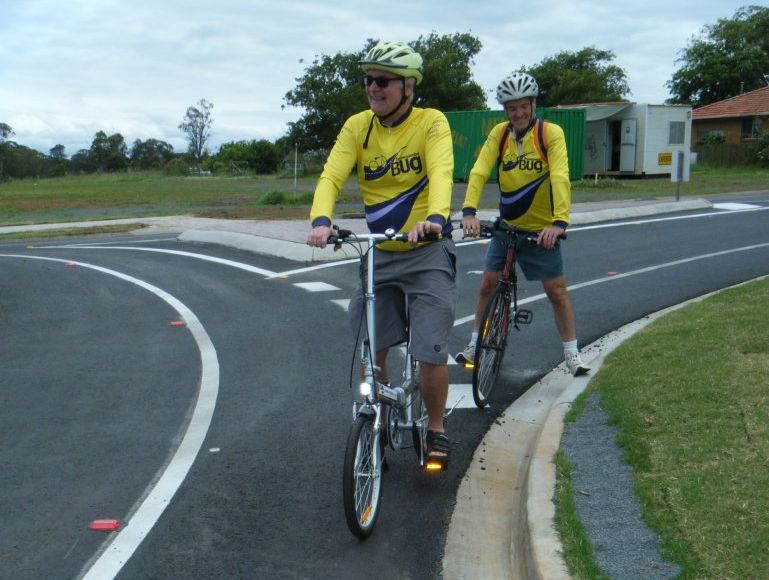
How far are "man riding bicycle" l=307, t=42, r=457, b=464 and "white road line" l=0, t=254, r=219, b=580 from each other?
A: 1.37m

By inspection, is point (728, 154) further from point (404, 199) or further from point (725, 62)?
point (404, 199)

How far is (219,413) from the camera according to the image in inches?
258

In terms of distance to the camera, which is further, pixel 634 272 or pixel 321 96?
pixel 321 96

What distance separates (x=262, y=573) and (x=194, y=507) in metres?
0.87

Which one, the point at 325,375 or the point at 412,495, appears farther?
the point at 325,375

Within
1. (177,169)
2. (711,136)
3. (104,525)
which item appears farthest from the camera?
(177,169)

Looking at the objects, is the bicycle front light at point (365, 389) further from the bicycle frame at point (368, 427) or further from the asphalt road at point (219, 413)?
the asphalt road at point (219, 413)

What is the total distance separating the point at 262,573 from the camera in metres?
4.14

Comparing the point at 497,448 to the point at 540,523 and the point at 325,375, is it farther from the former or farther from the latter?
the point at 325,375

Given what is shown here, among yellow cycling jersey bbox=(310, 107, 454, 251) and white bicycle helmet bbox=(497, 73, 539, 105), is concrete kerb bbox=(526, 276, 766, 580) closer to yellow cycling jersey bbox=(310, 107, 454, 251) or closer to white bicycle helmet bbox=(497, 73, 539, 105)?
yellow cycling jersey bbox=(310, 107, 454, 251)

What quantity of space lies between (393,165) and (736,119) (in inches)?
2218

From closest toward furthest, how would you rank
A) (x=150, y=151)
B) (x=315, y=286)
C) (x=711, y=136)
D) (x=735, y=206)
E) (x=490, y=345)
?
1. (x=490, y=345)
2. (x=315, y=286)
3. (x=735, y=206)
4. (x=711, y=136)
5. (x=150, y=151)

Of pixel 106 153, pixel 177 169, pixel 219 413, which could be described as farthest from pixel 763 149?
pixel 106 153

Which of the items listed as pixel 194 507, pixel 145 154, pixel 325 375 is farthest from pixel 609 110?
pixel 145 154
